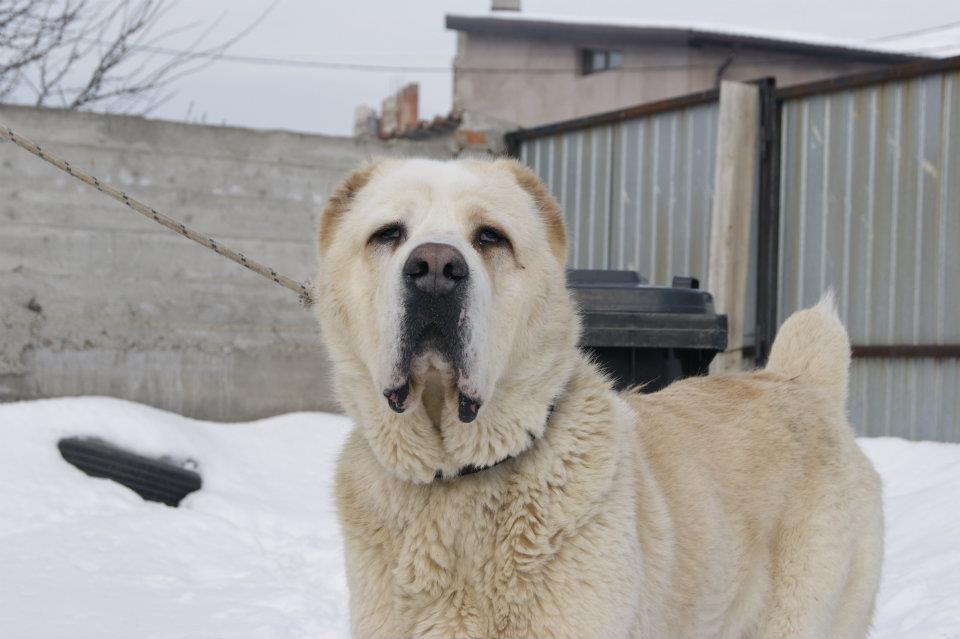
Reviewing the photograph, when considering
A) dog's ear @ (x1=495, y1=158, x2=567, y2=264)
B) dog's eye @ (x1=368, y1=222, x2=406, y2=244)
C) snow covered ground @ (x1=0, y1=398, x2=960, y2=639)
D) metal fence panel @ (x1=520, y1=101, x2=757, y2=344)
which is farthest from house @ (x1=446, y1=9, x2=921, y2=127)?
dog's eye @ (x1=368, y1=222, x2=406, y2=244)

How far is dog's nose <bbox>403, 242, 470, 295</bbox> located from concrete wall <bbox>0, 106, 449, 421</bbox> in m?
5.80

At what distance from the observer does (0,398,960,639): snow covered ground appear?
13.7 ft

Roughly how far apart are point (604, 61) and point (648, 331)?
60.9ft

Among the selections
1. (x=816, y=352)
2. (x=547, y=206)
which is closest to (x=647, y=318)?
(x=816, y=352)

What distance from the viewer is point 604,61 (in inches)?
869

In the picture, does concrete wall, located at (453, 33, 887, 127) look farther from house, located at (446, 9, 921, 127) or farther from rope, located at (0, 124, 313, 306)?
rope, located at (0, 124, 313, 306)

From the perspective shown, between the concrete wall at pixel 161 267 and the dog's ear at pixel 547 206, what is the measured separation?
17.6 ft

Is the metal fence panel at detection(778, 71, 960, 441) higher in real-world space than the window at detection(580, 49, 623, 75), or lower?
lower

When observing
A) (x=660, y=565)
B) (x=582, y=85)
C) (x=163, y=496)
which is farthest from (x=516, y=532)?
(x=582, y=85)

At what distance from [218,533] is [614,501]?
145 inches

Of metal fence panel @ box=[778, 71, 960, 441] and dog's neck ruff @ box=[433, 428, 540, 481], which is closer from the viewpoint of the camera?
dog's neck ruff @ box=[433, 428, 540, 481]

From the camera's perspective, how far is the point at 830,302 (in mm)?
3756

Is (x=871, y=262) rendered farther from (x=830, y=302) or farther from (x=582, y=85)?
(x=582, y=85)

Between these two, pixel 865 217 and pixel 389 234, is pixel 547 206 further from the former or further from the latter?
pixel 865 217
